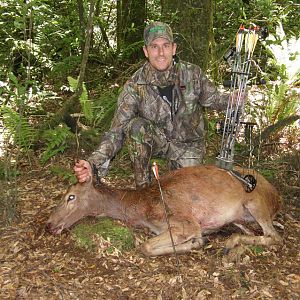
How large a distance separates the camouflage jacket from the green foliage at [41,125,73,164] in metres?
1.16

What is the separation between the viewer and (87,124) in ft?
25.6

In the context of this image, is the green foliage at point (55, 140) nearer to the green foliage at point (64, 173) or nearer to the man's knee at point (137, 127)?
the green foliage at point (64, 173)

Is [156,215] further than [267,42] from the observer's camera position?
No

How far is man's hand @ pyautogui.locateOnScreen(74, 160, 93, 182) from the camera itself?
504cm

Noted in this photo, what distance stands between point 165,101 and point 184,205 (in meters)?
1.61

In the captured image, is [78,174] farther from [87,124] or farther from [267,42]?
[267,42]

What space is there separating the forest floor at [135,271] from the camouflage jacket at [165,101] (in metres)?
1.63

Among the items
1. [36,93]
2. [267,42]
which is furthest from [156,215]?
[267,42]

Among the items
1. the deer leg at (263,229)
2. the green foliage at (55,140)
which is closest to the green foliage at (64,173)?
the green foliage at (55,140)

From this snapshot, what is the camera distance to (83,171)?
5.12 meters

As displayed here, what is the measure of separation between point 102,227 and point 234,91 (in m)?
2.21

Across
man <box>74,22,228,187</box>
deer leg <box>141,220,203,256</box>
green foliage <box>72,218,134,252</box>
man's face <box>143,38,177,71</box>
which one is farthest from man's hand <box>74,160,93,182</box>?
man's face <box>143,38,177,71</box>

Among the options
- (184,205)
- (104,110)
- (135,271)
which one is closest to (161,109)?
(184,205)

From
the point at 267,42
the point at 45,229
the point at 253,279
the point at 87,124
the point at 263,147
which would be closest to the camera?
the point at 253,279
